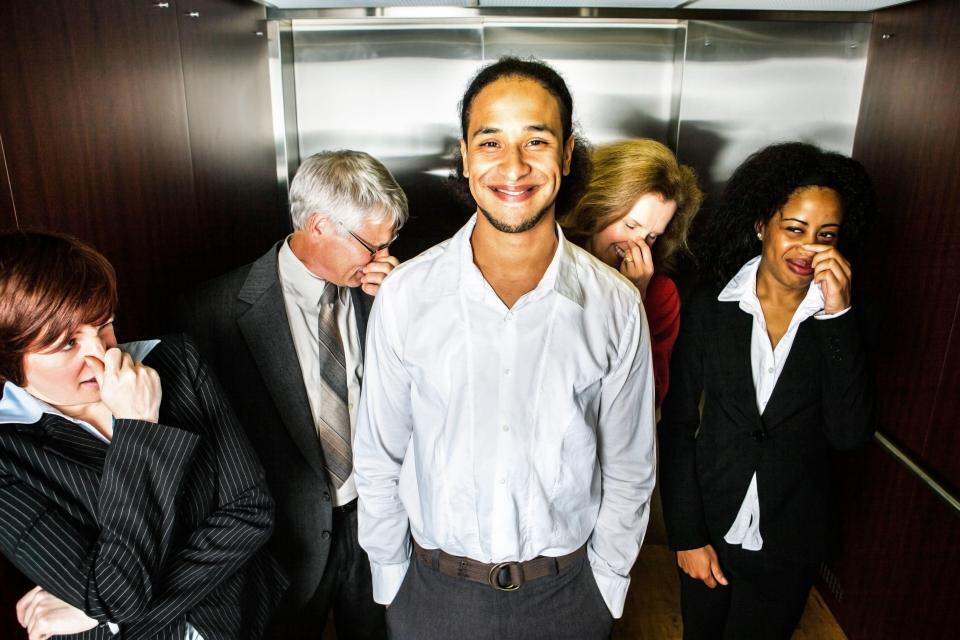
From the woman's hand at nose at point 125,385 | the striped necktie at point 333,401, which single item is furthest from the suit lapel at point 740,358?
the woman's hand at nose at point 125,385

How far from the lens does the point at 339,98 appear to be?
295 cm

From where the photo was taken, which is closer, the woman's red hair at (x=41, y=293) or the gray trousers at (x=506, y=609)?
the woman's red hair at (x=41, y=293)

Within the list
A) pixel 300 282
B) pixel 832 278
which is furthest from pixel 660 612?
pixel 300 282

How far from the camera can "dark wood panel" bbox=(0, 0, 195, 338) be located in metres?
1.36

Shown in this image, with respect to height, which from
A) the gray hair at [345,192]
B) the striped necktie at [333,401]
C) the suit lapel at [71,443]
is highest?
the gray hair at [345,192]

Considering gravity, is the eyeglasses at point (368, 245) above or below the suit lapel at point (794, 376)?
above

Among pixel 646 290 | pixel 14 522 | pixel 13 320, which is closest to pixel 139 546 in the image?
pixel 14 522

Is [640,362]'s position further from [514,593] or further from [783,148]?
[783,148]

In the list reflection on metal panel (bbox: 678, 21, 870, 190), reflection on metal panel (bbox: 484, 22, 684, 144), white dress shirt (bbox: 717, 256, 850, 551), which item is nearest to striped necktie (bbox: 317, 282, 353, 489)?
white dress shirt (bbox: 717, 256, 850, 551)

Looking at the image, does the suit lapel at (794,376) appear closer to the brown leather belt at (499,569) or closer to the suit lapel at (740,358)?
the suit lapel at (740,358)

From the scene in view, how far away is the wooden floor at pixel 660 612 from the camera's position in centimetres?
270

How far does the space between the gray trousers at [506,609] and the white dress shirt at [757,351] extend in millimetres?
576

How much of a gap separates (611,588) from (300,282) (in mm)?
1218

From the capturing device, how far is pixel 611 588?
5.52ft
